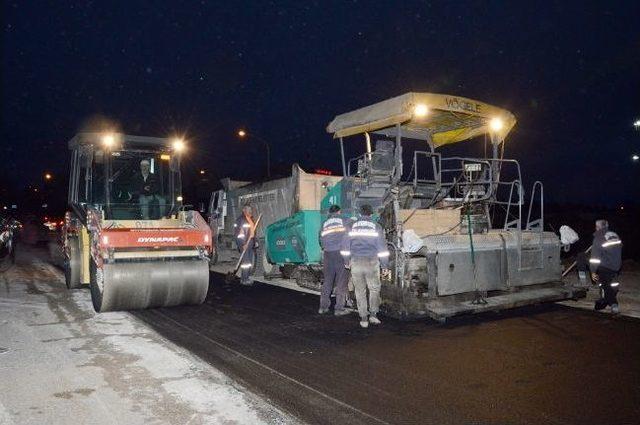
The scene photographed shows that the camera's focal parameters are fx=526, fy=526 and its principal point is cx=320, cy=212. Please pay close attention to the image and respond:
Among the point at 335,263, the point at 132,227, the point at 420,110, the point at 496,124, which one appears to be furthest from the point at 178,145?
the point at 496,124

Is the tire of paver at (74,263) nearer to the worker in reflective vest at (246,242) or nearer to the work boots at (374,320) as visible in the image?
the worker in reflective vest at (246,242)

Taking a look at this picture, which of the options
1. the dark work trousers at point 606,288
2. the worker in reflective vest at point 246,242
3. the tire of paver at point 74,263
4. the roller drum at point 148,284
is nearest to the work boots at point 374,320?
the roller drum at point 148,284

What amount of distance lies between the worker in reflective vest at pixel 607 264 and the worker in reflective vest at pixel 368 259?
318cm

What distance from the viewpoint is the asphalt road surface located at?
4.06 metres

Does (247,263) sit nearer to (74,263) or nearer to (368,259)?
(74,263)

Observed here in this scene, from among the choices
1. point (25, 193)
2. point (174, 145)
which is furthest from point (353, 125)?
point (25, 193)

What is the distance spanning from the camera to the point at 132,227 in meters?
8.09

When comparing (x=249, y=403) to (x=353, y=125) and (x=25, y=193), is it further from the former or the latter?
(x=25, y=193)

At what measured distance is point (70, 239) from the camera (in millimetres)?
9594

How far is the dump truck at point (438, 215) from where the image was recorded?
7336 mm

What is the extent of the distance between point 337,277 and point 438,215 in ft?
7.01

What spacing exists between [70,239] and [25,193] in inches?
3257

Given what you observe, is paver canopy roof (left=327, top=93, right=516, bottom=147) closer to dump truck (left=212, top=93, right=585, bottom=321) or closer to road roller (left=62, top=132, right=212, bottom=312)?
dump truck (left=212, top=93, right=585, bottom=321)

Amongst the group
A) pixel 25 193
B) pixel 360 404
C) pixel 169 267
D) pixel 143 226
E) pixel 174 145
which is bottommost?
pixel 360 404
